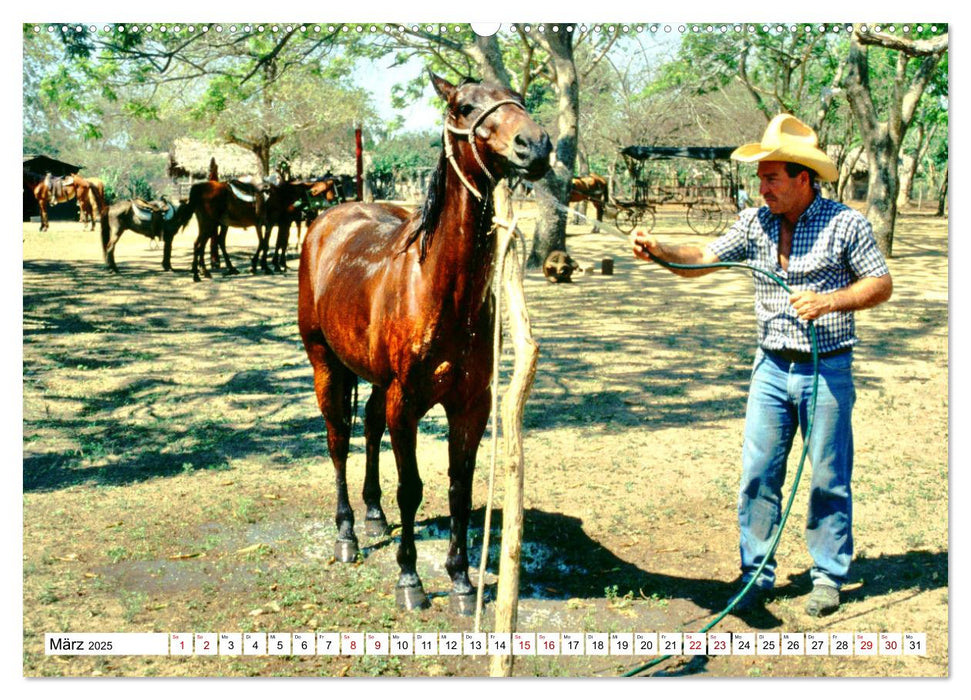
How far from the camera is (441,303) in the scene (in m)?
3.86

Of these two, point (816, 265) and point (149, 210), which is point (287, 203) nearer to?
point (149, 210)

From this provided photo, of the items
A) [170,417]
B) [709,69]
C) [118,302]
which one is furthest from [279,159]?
[170,417]

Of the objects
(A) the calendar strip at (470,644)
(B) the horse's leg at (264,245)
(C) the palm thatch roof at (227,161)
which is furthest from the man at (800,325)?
(C) the palm thatch roof at (227,161)

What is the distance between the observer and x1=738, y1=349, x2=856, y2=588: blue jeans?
4.05 metres

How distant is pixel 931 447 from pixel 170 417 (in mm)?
6134

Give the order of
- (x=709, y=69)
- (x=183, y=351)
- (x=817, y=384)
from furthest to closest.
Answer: (x=709, y=69) → (x=183, y=351) → (x=817, y=384)

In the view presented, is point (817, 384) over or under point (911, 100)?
under

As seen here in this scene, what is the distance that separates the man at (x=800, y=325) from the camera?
3873 millimetres

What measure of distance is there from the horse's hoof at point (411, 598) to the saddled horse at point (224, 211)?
43.4ft

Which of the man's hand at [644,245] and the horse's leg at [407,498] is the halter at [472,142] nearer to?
the man's hand at [644,245]

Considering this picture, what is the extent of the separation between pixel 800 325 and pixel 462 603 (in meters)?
2.07

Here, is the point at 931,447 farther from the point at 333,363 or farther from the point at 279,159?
the point at 279,159

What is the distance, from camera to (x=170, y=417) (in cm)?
752

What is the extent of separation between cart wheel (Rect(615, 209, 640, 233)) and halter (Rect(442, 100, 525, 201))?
2168 cm
